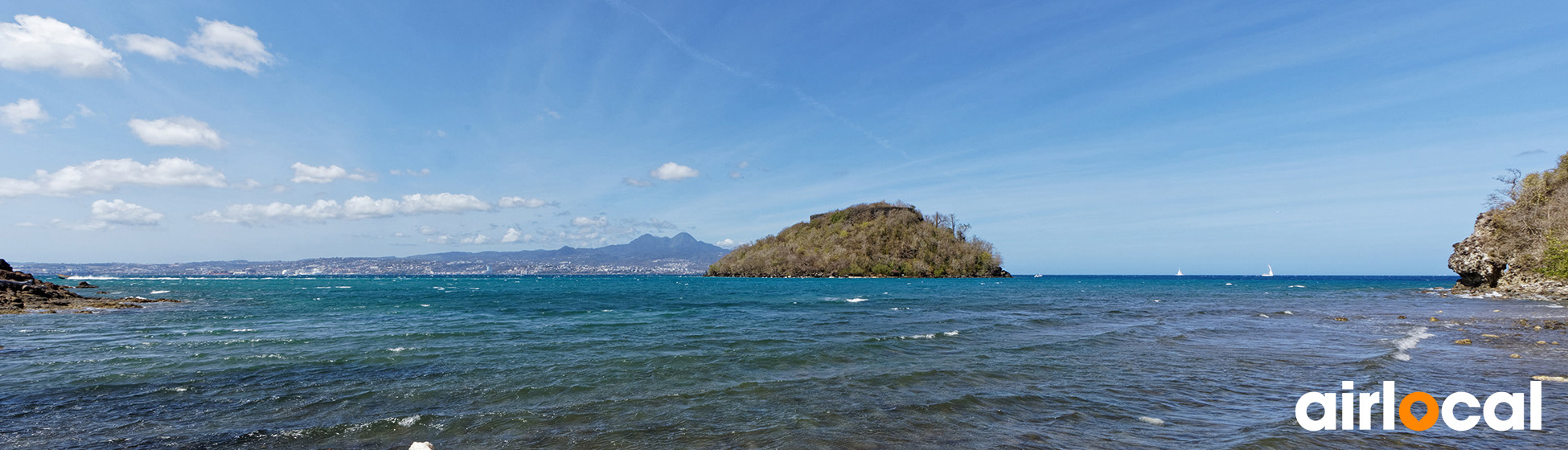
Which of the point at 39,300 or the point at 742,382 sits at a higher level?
the point at 742,382

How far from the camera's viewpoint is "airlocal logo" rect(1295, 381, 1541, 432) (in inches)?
439

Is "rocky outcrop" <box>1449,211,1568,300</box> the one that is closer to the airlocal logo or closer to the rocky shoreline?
the airlocal logo

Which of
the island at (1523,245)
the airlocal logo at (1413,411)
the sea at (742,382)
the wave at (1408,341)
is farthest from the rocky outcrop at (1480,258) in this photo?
the airlocal logo at (1413,411)

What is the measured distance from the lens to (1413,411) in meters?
12.2

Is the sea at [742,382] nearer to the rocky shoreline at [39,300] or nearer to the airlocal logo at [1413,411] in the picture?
the airlocal logo at [1413,411]

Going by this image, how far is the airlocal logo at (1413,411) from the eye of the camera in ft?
36.6

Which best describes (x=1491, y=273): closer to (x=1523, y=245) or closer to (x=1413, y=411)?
(x=1523, y=245)

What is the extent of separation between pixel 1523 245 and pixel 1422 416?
7083cm

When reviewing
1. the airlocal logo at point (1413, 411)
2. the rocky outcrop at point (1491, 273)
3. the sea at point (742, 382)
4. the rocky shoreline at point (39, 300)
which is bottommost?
the rocky shoreline at point (39, 300)

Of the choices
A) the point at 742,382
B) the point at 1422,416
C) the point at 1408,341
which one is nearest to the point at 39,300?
the point at 742,382

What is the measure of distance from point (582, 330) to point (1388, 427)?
2764 cm

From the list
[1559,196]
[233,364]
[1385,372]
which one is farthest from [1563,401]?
[1559,196]

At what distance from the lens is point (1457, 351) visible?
2041cm

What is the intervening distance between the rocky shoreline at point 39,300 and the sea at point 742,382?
1117 cm
